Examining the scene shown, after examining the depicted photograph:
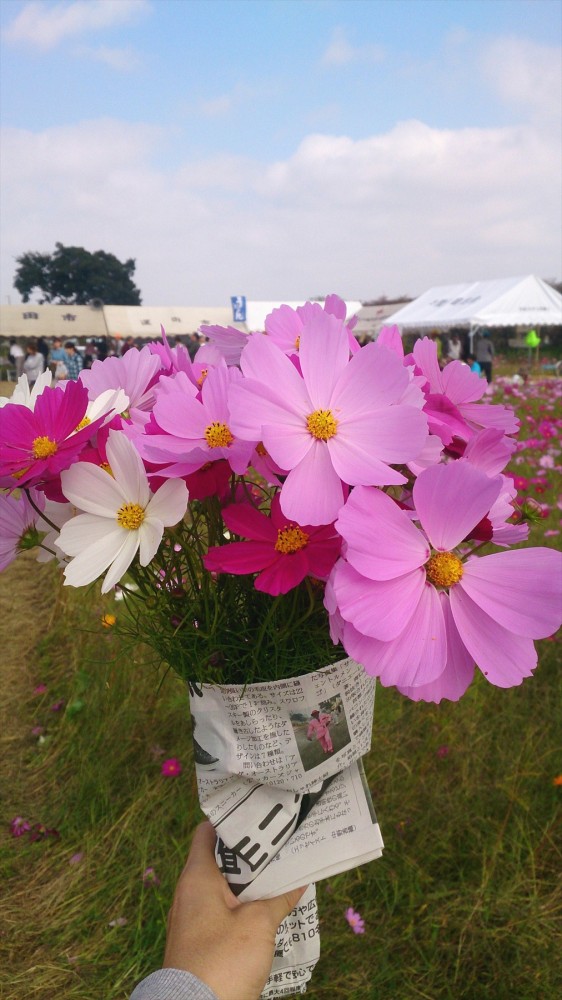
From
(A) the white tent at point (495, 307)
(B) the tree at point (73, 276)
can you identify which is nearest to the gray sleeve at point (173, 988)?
(A) the white tent at point (495, 307)

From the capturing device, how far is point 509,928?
3.38ft

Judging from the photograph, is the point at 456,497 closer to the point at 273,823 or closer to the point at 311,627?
the point at 311,627

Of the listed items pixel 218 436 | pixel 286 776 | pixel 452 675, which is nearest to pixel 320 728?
pixel 286 776

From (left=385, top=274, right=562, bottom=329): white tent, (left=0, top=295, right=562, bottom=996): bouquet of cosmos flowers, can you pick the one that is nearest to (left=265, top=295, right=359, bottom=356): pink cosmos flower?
(left=0, top=295, right=562, bottom=996): bouquet of cosmos flowers

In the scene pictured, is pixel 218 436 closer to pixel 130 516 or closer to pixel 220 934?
pixel 130 516

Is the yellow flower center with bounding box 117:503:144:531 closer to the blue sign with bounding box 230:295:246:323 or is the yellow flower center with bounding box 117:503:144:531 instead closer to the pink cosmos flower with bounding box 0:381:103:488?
the pink cosmos flower with bounding box 0:381:103:488

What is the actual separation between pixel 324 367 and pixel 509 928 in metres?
1.04

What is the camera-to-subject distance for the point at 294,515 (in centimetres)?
38

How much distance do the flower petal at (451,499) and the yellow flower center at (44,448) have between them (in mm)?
236

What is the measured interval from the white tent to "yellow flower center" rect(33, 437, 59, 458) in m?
10.6

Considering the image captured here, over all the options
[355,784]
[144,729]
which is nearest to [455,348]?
[144,729]

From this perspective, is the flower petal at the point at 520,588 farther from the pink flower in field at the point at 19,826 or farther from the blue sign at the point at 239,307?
the blue sign at the point at 239,307

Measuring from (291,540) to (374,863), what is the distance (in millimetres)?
1036

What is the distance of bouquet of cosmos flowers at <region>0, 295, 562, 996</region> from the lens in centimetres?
38
